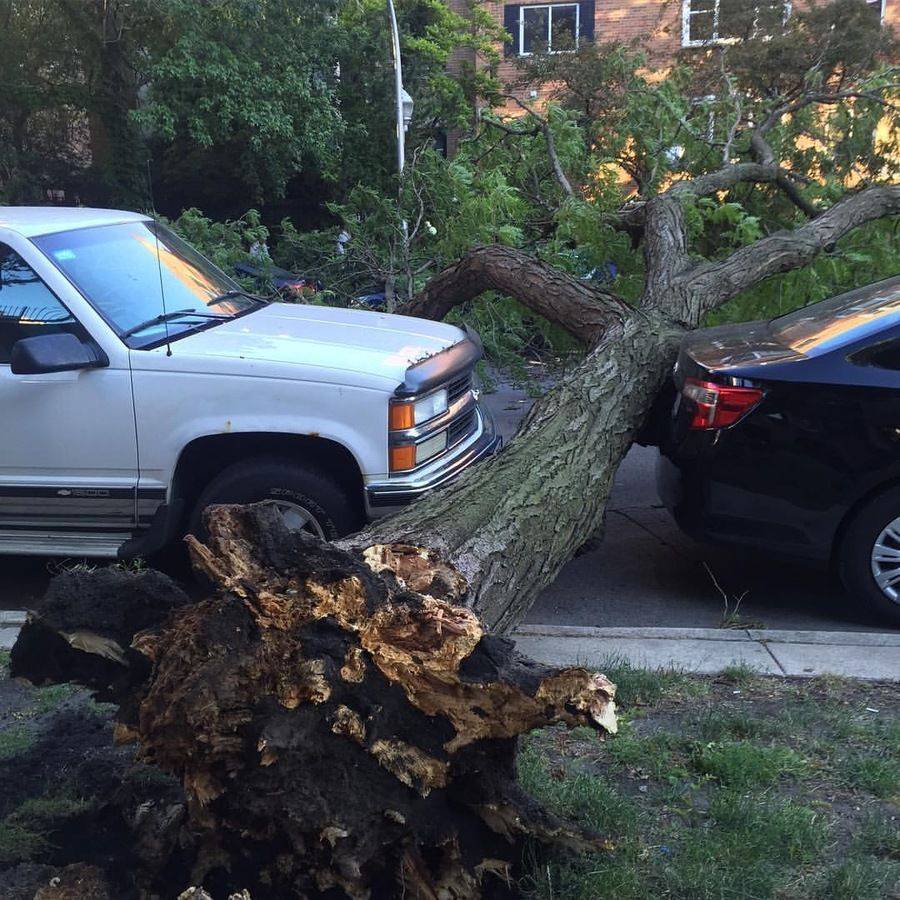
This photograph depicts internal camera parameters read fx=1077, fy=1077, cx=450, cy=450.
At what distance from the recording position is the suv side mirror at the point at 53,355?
489cm

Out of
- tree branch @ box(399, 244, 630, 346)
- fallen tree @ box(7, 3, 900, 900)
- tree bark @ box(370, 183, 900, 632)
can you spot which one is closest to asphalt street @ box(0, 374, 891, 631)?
tree bark @ box(370, 183, 900, 632)

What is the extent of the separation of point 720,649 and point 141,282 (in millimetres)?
3406

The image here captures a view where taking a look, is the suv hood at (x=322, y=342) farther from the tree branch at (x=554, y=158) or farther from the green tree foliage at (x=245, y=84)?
the green tree foliage at (x=245, y=84)

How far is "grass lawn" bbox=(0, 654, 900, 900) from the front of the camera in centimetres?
280

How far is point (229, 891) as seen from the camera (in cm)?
268

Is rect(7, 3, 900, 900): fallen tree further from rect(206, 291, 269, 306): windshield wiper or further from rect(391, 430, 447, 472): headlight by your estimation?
rect(206, 291, 269, 306): windshield wiper

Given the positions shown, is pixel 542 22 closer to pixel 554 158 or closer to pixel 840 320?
pixel 554 158

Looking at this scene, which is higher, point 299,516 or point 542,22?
point 542,22

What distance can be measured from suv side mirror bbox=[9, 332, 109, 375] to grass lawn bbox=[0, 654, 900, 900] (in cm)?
149

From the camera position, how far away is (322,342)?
5.29 m

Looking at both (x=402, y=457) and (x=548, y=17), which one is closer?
(x=402, y=457)

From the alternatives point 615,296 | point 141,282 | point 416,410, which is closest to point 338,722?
point 416,410

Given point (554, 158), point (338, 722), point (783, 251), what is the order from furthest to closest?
point (554, 158), point (783, 251), point (338, 722)

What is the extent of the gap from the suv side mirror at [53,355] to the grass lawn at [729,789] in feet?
9.13
